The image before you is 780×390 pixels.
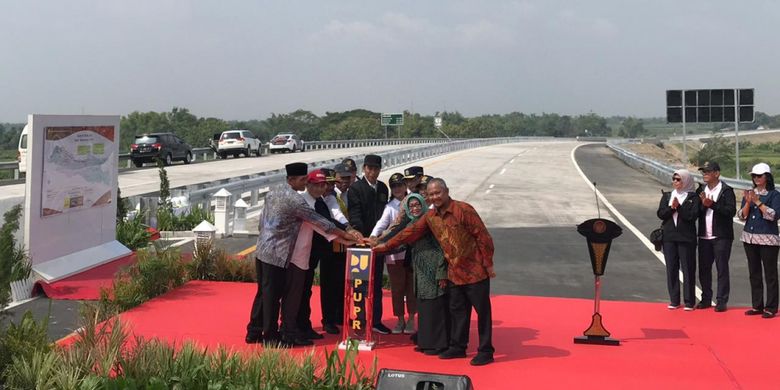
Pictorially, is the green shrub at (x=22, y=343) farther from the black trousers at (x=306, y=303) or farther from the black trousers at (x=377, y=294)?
the black trousers at (x=377, y=294)

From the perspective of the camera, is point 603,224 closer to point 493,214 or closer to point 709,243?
point 709,243

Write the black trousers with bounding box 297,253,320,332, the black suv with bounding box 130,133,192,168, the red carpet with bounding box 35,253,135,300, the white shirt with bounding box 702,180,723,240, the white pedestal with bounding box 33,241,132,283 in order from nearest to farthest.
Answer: the black trousers with bounding box 297,253,320,332 → the white shirt with bounding box 702,180,723,240 → the red carpet with bounding box 35,253,135,300 → the white pedestal with bounding box 33,241,132,283 → the black suv with bounding box 130,133,192,168

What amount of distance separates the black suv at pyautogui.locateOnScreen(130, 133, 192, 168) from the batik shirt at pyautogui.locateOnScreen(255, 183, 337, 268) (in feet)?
118

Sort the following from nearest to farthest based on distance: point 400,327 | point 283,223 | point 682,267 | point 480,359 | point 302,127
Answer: point 480,359 → point 283,223 → point 400,327 → point 682,267 → point 302,127

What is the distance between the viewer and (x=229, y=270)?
37.6 ft

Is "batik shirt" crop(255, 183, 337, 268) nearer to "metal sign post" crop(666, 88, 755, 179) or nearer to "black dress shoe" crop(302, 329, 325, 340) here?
"black dress shoe" crop(302, 329, 325, 340)

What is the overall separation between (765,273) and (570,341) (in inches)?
109

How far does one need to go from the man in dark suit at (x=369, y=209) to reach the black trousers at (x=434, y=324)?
2.88ft

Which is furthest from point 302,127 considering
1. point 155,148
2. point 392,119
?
point 155,148

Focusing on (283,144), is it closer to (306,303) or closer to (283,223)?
(306,303)

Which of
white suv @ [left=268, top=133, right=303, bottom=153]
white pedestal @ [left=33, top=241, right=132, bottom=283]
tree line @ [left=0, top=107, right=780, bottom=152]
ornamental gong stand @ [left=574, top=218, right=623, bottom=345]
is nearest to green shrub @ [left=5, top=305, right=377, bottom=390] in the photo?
ornamental gong stand @ [left=574, top=218, right=623, bottom=345]

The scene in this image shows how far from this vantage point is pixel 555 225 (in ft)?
63.2

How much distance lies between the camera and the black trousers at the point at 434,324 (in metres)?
7.55

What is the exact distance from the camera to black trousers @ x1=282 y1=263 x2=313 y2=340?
25.9ft
